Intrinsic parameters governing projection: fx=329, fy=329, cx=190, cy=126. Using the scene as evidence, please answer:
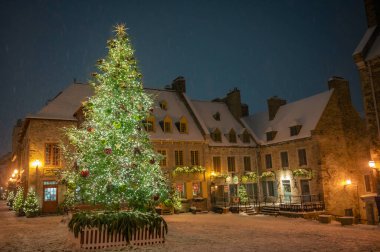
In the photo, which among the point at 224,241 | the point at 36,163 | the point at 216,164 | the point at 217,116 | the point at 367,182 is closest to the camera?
the point at 224,241

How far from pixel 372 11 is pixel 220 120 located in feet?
57.9

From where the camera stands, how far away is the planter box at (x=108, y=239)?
1078 centimetres

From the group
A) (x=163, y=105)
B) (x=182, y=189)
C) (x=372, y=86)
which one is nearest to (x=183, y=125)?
(x=163, y=105)

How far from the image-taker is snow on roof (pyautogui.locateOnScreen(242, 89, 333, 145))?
28.6m

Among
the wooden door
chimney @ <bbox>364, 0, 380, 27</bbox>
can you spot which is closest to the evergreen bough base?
the wooden door

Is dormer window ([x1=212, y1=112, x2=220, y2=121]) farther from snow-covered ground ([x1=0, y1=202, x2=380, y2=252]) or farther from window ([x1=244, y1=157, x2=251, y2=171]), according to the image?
snow-covered ground ([x1=0, y1=202, x2=380, y2=252])

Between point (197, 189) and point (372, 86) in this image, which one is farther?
point (197, 189)

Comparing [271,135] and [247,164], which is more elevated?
[271,135]

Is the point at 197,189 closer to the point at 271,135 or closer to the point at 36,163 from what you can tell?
the point at 271,135

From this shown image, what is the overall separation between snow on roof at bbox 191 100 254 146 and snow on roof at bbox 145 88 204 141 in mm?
1070

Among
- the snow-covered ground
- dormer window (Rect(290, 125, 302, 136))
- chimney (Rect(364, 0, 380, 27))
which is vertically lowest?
the snow-covered ground

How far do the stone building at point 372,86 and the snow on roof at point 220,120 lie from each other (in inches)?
585

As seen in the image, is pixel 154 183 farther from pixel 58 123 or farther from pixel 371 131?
pixel 58 123

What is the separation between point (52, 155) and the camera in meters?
24.7
